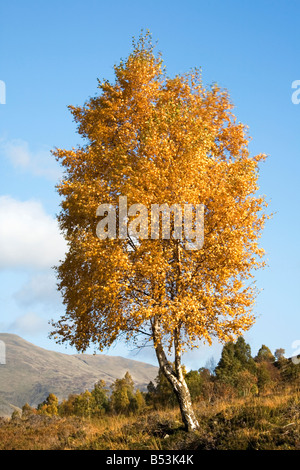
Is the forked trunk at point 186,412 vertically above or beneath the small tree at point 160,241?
beneath

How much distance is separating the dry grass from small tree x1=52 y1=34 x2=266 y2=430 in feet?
5.06

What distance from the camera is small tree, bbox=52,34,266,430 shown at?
15.4 m

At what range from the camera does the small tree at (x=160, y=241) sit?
15.4m

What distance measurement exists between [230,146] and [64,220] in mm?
8872

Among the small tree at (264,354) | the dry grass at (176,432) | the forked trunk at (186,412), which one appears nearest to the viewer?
the dry grass at (176,432)

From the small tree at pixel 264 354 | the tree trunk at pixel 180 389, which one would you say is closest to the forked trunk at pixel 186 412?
the tree trunk at pixel 180 389

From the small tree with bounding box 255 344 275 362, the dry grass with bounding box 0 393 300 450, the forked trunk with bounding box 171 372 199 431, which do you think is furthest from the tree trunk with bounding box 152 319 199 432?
the small tree with bounding box 255 344 275 362

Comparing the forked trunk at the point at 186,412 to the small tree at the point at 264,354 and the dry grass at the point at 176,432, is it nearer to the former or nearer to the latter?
the dry grass at the point at 176,432

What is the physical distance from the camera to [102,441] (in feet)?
55.1

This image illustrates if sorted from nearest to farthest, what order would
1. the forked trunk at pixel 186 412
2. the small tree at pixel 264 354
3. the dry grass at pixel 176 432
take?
the dry grass at pixel 176 432
the forked trunk at pixel 186 412
the small tree at pixel 264 354

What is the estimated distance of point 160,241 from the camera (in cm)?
1645

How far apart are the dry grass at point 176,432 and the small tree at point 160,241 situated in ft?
5.06

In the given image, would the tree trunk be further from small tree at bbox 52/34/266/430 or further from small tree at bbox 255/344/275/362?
small tree at bbox 255/344/275/362
